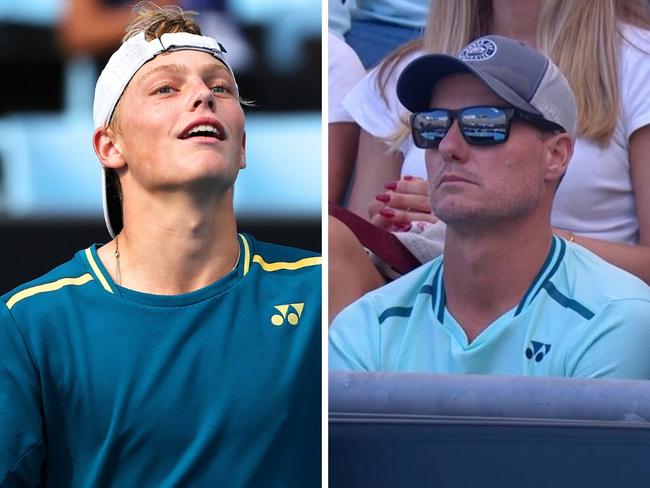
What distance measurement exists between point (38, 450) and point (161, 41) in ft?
2.96

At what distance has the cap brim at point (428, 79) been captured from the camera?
7.03ft

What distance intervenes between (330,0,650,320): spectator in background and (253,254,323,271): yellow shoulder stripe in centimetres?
26

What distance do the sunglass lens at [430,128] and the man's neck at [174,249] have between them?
47 centimetres

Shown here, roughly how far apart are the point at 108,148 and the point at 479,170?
83cm

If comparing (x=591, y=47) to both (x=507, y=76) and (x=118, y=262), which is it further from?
(x=118, y=262)

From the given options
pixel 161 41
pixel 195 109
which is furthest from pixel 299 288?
pixel 161 41

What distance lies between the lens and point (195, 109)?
2367 millimetres

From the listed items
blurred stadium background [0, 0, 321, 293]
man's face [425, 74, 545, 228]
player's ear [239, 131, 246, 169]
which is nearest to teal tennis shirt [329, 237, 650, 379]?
man's face [425, 74, 545, 228]

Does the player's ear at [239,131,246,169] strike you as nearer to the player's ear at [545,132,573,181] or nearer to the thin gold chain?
the thin gold chain

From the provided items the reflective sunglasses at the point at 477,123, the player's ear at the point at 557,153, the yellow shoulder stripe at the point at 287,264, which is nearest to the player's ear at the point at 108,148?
the yellow shoulder stripe at the point at 287,264

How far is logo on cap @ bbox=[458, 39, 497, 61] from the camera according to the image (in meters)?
2.16

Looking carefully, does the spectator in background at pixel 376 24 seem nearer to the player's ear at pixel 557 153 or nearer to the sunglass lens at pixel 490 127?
the sunglass lens at pixel 490 127

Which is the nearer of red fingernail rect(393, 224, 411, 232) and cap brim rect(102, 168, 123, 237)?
red fingernail rect(393, 224, 411, 232)

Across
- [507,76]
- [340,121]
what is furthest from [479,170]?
[340,121]
